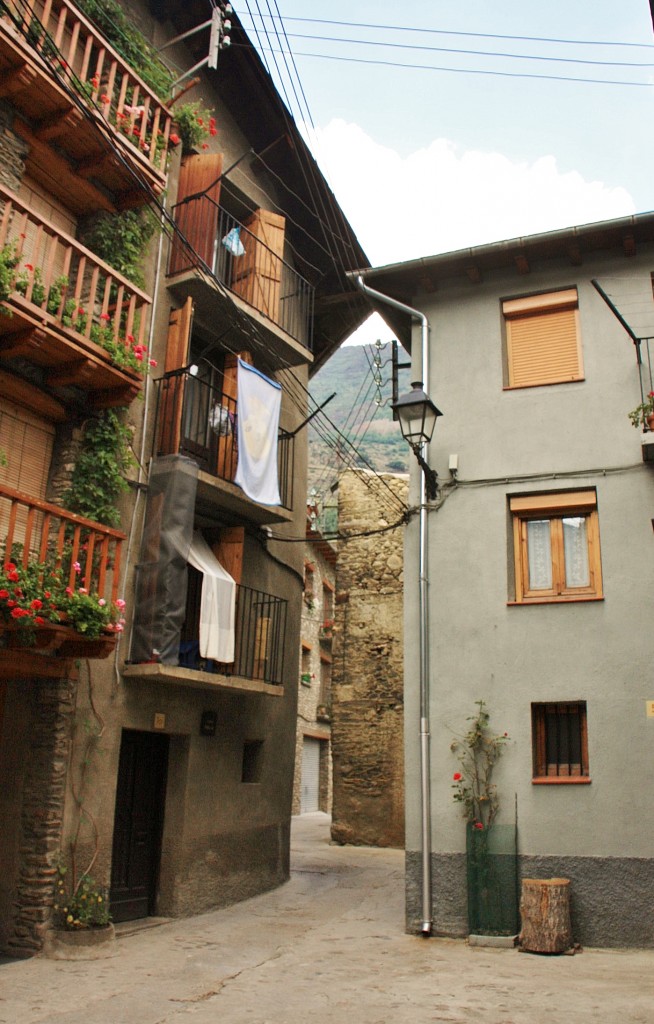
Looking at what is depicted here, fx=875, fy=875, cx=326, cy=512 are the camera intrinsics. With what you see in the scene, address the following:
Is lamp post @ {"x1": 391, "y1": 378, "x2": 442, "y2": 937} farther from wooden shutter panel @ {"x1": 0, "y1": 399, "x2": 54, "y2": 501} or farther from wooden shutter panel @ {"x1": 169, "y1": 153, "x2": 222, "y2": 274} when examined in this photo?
wooden shutter panel @ {"x1": 169, "y1": 153, "x2": 222, "y2": 274}

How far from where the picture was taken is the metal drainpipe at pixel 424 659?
9.39m

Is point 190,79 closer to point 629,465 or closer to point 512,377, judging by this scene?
point 512,377

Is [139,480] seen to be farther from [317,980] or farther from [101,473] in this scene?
[317,980]

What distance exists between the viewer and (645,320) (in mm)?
10359

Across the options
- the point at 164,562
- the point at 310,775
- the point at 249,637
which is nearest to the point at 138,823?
the point at 249,637

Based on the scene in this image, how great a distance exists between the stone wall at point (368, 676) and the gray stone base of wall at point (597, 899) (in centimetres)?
811

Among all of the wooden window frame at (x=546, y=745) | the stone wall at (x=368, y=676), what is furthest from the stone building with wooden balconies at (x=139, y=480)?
the stone wall at (x=368, y=676)

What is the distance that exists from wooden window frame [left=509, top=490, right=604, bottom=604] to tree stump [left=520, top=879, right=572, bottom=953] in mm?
2986

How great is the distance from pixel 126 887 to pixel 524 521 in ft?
20.7

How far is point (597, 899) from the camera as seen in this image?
882 cm

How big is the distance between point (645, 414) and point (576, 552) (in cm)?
173

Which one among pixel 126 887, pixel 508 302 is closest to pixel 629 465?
pixel 508 302

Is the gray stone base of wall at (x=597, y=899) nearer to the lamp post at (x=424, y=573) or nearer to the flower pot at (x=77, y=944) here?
the lamp post at (x=424, y=573)

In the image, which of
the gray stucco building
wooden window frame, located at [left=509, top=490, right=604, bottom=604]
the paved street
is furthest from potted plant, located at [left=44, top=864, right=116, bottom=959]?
wooden window frame, located at [left=509, top=490, right=604, bottom=604]
